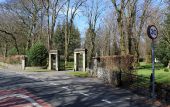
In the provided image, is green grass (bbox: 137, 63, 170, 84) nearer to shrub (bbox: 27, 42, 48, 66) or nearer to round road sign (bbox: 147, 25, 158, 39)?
round road sign (bbox: 147, 25, 158, 39)

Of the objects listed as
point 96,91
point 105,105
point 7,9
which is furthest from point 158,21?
point 105,105

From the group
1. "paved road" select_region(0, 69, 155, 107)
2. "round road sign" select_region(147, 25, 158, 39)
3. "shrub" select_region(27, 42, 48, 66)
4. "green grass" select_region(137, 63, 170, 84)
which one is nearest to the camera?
"paved road" select_region(0, 69, 155, 107)

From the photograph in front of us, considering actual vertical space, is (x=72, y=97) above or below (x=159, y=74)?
below

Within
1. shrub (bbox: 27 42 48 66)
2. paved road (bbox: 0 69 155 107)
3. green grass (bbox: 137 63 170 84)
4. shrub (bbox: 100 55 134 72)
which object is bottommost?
paved road (bbox: 0 69 155 107)

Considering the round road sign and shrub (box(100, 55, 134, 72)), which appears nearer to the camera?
the round road sign

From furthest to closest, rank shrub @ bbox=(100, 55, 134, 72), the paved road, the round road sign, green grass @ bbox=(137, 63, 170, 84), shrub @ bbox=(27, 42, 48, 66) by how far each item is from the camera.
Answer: shrub @ bbox=(27, 42, 48, 66) → green grass @ bbox=(137, 63, 170, 84) → shrub @ bbox=(100, 55, 134, 72) → the round road sign → the paved road

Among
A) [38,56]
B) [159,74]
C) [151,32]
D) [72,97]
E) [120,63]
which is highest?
[151,32]

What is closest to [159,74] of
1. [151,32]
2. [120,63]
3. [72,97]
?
[120,63]

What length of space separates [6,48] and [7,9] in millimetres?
14262

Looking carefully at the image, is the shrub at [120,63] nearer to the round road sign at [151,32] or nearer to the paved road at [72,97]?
the paved road at [72,97]

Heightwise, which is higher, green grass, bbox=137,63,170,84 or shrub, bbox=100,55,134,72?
shrub, bbox=100,55,134,72

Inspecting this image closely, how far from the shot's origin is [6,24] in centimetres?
6512

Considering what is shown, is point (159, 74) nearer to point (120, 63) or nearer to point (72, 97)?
point (120, 63)

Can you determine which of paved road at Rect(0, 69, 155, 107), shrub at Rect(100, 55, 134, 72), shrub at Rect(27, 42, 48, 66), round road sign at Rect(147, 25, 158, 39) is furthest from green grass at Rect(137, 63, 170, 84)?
shrub at Rect(27, 42, 48, 66)
